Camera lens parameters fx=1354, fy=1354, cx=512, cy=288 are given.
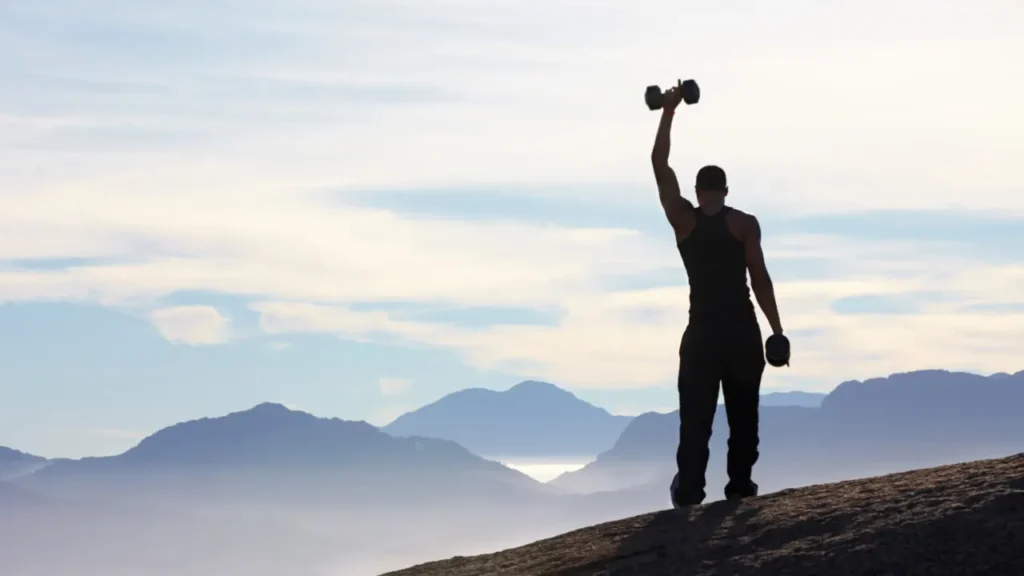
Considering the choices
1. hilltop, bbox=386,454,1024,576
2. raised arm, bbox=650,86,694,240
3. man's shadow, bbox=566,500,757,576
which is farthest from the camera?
raised arm, bbox=650,86,694,240

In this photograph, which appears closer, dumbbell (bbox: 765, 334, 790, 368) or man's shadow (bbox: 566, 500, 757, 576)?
man's shadow (bbox: 566, 500, 757, 576)

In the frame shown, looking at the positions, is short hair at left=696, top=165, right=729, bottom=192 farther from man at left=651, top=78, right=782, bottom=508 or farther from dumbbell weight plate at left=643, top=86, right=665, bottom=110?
dumbbell weight plate at left=643, top=86, right=665, bottom=110

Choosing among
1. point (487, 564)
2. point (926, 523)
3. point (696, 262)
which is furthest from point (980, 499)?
point (487, 564)

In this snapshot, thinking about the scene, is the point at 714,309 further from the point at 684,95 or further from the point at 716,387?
the point at 684,95

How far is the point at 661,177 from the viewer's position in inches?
383

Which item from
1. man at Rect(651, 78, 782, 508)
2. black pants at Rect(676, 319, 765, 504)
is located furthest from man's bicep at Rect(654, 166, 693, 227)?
black pants at Rect(676, 319, 765, 504)

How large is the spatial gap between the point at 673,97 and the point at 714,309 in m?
1.57

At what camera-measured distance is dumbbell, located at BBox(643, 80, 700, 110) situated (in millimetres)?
9758

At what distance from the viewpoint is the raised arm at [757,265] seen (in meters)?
9.72

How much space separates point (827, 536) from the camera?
8.62 meters

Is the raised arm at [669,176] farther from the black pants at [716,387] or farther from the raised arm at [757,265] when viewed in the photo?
the black pants at [716,387]

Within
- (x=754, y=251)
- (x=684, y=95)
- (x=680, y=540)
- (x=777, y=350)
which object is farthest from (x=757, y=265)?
(x=680, y=540)

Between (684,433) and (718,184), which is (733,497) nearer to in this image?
(684,433)

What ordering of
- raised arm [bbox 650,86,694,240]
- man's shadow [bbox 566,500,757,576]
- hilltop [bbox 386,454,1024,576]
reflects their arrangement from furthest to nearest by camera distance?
raised arm [bbox 650,86,694,240] < man's shadow [bbox 566,500,757,576] < hilltop [bbox 386,454,1024,576]
